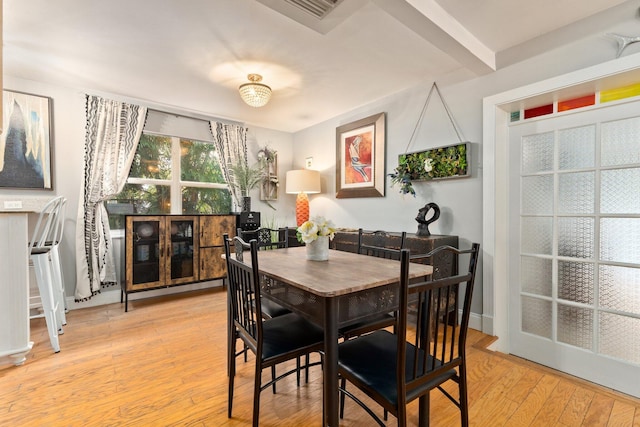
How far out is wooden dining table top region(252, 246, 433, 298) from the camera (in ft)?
3.94

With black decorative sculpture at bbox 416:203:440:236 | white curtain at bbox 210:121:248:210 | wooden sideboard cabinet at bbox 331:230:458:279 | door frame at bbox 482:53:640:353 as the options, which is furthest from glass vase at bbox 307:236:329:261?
white curtain at bbox 210:121:248:210

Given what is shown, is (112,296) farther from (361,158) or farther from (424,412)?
(424,412)

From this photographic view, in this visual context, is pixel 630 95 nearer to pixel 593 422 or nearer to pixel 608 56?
pixel 608 56

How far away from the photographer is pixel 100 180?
10.7 ft

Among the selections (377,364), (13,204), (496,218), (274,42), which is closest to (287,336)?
(377,364)

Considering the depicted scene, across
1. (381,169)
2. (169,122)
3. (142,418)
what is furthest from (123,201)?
(381,169)

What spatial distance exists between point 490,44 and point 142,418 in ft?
11.2

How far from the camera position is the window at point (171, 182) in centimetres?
361

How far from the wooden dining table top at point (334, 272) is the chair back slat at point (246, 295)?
117 millimetres

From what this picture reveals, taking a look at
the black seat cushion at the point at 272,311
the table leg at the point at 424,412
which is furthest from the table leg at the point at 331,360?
the black seat cushion at the point at 272,311

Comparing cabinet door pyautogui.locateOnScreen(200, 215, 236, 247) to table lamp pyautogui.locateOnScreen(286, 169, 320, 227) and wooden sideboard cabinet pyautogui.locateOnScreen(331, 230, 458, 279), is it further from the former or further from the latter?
wooden sideboard cabinet pyautogui.locateOnScreen(331, 230, 458, 279)

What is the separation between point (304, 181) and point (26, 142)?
2969 mm

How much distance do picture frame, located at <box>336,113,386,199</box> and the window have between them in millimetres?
1734

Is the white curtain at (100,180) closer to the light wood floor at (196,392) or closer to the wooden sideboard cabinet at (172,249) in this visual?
the wooden sideboard cabinet at (172,249)
